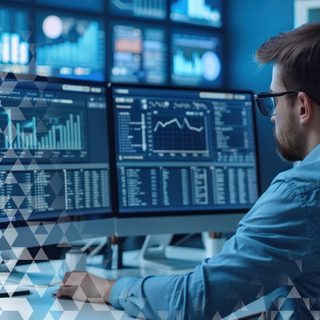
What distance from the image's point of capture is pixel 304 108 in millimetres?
771

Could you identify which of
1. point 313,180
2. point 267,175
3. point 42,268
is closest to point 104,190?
point 42,268

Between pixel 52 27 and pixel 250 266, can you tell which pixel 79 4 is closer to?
pixel 52 27

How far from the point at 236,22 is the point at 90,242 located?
1573 mm

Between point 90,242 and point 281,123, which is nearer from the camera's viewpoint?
point 281,123

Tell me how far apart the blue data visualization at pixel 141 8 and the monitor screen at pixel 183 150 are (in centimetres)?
131

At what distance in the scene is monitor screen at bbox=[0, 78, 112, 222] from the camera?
1.01m

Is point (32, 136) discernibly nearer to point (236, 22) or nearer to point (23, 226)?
point (23, 226)

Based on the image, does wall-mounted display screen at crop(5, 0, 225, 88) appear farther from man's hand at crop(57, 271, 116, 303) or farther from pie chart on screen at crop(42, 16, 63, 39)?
man's hand at crop(57, 271, 116, 303)

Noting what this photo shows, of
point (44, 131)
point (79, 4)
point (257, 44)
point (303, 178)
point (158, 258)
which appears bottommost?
point (158, 258)

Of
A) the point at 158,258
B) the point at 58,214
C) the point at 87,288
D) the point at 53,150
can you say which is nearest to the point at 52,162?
the point at 53,150

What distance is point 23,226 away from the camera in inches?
39.3

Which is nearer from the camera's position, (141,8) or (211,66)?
(141,8)

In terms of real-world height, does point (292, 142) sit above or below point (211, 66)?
below

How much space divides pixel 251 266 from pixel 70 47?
6.43ft
